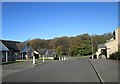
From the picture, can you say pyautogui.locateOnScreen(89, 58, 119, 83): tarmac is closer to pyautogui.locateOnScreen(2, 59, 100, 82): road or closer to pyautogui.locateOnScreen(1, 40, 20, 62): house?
pyautogui.locateOnScreen(2, 59, 100, 82): road

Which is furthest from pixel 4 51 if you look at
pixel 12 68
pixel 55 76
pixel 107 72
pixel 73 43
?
pixel 73 43

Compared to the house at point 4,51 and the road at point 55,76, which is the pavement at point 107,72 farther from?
the house at point 4,51

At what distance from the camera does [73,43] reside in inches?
4085

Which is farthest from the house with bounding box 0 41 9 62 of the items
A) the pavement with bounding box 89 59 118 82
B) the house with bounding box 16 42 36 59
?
the pavement with bounding box 89 59 118 82

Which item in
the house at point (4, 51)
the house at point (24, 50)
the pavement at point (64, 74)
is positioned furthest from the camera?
the house at point (24, 50)

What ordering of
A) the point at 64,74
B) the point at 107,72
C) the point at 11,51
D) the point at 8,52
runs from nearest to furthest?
the point at 107,72, the point at 64,74, the point at 8,52, the point at 11,51

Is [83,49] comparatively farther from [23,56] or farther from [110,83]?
[110,83]

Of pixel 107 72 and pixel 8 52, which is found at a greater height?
pixel 8 52

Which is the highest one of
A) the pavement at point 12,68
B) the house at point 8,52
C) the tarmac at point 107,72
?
the house at point 8,52

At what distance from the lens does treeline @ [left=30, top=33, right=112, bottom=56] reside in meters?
101

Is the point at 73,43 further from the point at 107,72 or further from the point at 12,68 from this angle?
the point at 107,72

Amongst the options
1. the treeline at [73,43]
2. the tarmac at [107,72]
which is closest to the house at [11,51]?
the tarmac at [107,72]

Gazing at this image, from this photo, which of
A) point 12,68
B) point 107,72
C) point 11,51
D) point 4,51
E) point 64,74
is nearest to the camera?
point 107,72

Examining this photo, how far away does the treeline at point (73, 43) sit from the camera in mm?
101062
